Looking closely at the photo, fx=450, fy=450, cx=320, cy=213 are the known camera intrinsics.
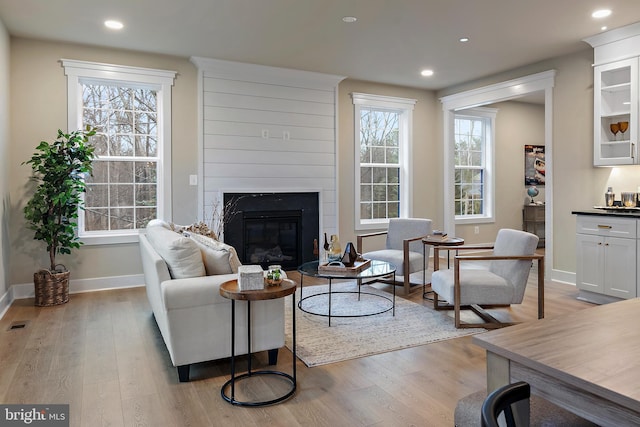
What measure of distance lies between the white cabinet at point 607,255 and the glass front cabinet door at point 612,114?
0.75 meters

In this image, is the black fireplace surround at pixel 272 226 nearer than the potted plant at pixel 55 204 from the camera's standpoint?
No

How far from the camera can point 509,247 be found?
372 centimetres

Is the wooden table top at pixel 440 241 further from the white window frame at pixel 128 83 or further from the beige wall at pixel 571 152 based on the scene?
the white window frame at pixel 128 83

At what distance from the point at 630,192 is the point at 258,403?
14.7ft

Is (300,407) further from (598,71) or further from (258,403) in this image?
(598,71)

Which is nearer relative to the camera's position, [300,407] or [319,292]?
[300,407]

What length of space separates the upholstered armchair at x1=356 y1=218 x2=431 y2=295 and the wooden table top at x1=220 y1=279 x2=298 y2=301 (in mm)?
2326

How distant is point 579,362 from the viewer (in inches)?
43.5

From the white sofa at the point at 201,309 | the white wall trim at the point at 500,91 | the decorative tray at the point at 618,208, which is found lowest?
the white sofa at the point at 201,309

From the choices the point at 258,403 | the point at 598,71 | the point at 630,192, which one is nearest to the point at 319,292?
the point at 258,403

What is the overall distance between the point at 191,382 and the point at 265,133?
12.5ft

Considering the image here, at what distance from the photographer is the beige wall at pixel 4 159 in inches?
167

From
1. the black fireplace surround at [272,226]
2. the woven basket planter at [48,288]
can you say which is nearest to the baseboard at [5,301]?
the woven basket planter at [48,288]

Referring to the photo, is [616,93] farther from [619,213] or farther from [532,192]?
[532,192]
